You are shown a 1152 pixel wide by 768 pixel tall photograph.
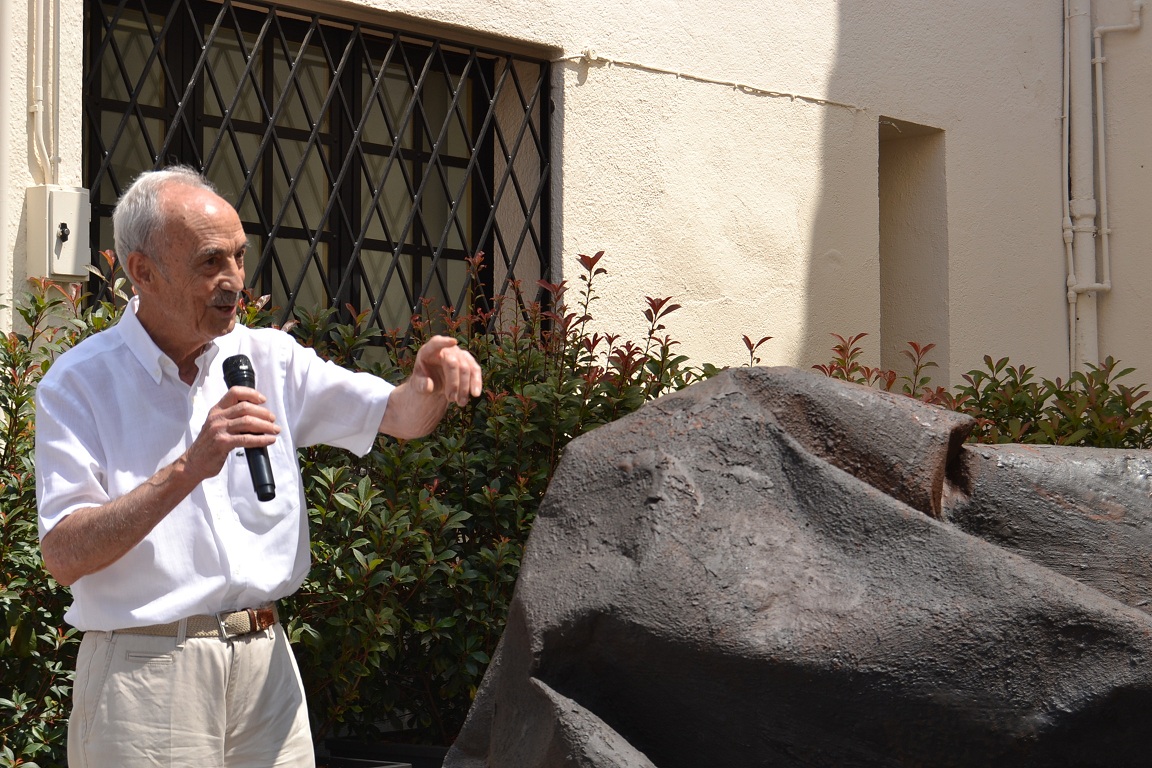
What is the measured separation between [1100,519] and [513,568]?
2.18m

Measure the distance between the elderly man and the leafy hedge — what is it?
134 centimetres

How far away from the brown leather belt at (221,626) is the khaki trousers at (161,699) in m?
0.01

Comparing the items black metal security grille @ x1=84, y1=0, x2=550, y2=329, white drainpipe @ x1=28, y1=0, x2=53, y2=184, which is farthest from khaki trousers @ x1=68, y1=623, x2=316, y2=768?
black metal security grille @ x1=84, y1=0, x2=550, y2=329

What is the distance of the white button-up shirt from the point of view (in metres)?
2.57

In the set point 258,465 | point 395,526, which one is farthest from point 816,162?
point 258,465

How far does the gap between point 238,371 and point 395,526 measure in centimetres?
183

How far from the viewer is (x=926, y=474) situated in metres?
2.71

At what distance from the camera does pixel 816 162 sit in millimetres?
7082

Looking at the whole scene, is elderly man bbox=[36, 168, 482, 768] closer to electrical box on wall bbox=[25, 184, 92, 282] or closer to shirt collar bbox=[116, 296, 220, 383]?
shirt collar bbox=[116, 296, 220, 383]

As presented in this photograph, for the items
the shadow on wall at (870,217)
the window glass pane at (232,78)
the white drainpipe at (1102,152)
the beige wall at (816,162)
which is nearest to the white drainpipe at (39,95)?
the window glass pane at (232,78)

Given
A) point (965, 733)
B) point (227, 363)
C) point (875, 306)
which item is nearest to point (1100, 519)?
point (965, 733)

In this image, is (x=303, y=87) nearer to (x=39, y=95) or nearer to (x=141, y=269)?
(x=39, y=95)

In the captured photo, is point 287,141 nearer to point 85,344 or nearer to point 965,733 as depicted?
point 85,344

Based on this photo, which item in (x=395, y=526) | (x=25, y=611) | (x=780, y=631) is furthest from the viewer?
(x=395, y=526)
